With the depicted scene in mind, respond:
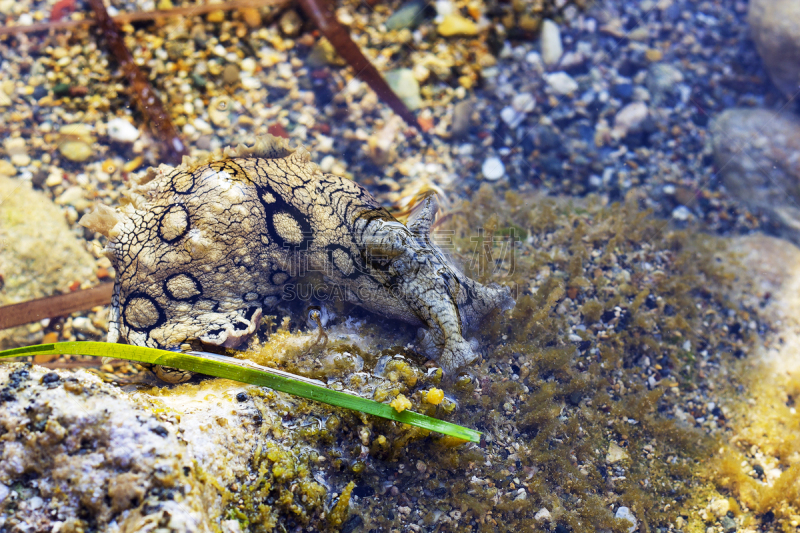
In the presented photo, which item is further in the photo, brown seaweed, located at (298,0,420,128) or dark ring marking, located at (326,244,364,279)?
brown seaweed, located at (298,0,420,128)

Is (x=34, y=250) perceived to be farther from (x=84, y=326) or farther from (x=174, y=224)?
(x=174, y=224)

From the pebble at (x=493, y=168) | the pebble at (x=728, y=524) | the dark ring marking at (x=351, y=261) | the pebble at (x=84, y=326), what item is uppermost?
the pebble at (x=493, y=168)

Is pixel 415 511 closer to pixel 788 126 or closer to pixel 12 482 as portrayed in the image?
pixel 12 482

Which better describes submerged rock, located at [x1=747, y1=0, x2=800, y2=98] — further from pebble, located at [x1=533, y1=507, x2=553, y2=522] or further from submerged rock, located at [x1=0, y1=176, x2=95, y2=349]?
submerged rock, located at [x1=0, y1=176, x2=95, y2=349]

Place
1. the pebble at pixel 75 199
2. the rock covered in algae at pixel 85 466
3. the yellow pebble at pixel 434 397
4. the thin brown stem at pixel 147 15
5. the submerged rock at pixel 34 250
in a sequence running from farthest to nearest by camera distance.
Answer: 1. the thin brown stem at pixel 147 15
2. the pebble at pixel 75 199
3. the submerged rock at pixel 34 250
4. the yellow pebble at pixel 434 397
5. the rock covered in algae at pixel 85 466

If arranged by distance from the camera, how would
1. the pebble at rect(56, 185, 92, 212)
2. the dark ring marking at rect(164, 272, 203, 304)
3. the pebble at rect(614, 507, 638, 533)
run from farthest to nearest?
the pebble at rect(56, 185, 92, 212)
the dark ring marking at rect(164, 272, 203, 304)
the pebble at rect(614, 507, 638, 533)

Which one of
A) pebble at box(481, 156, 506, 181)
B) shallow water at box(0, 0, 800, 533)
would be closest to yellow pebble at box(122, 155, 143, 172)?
shallow water at box(0, 0, 800, 533)

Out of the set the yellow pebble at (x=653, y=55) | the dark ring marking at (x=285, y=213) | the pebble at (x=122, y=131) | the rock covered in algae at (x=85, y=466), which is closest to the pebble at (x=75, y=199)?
the pebble at (x=122, y=131)

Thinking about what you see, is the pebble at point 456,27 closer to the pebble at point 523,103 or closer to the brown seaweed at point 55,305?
the pebble at point 523,103
